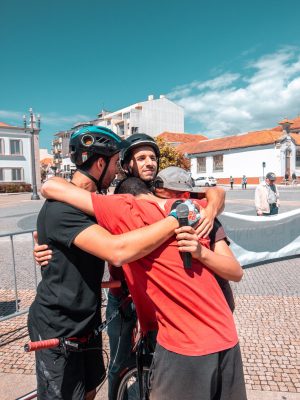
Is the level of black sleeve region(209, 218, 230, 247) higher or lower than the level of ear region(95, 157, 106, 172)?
lower

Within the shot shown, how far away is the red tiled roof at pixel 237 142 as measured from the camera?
143 ft

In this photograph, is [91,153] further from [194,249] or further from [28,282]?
[28,282]

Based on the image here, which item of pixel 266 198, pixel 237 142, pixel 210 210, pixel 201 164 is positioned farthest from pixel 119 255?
pixel 201 164

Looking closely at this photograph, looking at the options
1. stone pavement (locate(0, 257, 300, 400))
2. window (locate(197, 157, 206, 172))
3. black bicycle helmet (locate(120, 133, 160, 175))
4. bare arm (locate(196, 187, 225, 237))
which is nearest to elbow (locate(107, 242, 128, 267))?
bare arm (locate(196, 187, 225, 237))

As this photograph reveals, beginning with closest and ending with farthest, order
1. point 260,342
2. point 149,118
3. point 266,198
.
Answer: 1. point 260,342
2. point 266,198
3. point 149,118

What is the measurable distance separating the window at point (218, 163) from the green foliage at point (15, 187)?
27305 mm

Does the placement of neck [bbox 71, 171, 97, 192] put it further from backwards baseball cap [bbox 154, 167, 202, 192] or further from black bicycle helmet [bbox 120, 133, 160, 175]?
black bicycle helmet [bbox 120, 133, 160, 175]

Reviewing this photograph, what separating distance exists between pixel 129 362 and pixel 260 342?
73.7 inches

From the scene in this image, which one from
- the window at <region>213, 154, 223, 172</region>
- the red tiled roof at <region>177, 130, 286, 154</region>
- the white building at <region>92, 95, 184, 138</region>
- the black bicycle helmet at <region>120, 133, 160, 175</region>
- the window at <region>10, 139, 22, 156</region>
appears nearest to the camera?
the black bicycle helmet at <region>120, 133, 160, 175</region>

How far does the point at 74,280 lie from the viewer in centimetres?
169

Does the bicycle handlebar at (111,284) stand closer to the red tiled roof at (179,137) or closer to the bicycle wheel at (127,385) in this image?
the bicycle wheel at (127,385)

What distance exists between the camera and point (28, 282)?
5.99m

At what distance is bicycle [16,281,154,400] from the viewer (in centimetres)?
168

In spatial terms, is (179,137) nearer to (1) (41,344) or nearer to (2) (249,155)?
(2) (249,155)
